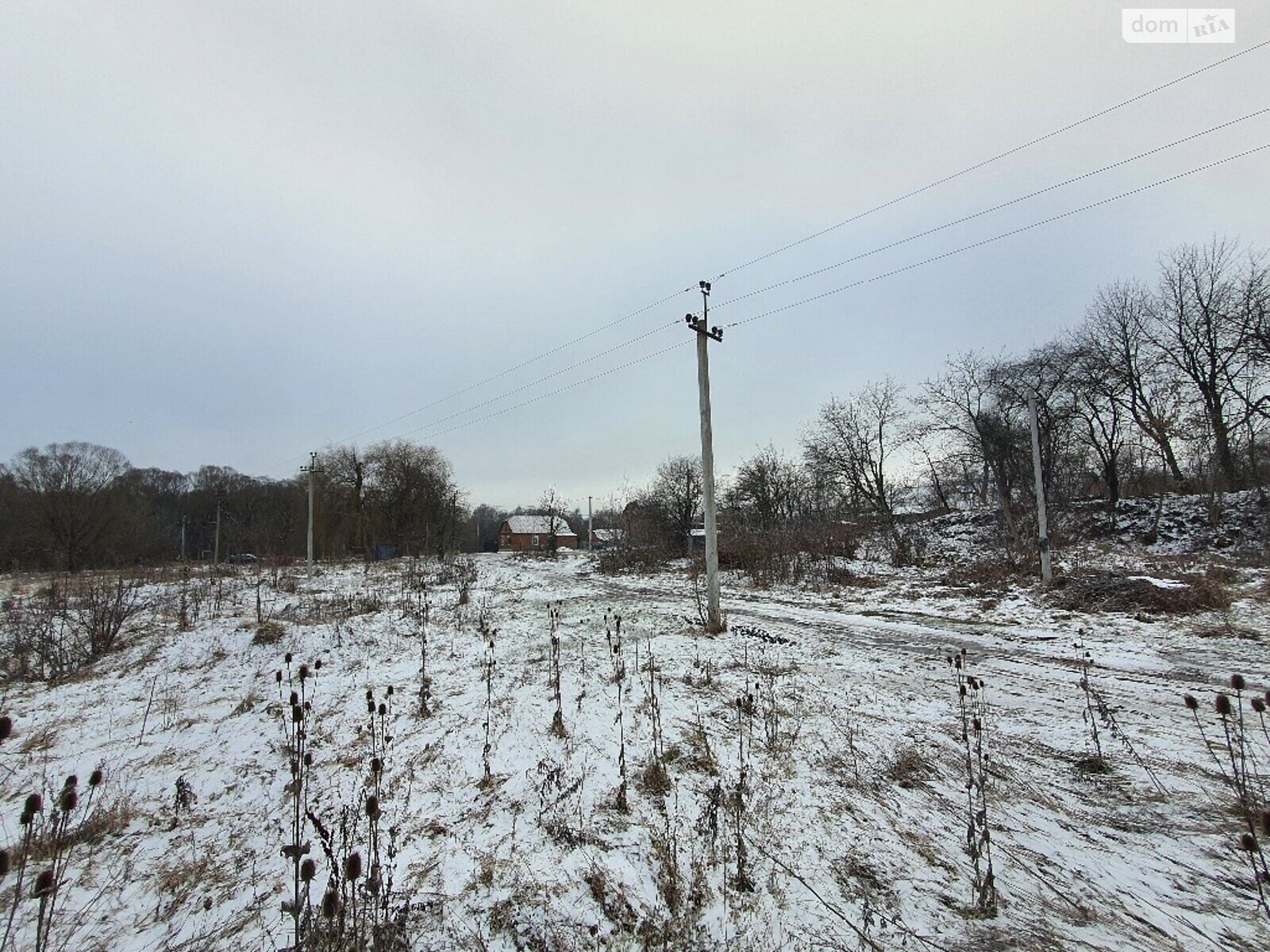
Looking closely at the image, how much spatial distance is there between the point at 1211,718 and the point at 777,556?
1607 cm

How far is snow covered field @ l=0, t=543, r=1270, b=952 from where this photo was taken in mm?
2920

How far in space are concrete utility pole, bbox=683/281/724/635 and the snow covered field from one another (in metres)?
1.51

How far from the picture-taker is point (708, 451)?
10586 millimetres

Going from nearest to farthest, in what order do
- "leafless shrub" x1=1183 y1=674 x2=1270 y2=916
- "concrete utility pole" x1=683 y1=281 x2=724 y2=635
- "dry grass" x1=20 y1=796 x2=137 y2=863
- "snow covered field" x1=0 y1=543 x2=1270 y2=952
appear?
1. "leafless shrub" x1=1183 y1=674 x2=1270 y2=916
2. "snow covered field" x1=0 y1=543 x2=1270 y2=952
3. "dry grass" x1=20 y1=796 x2=137 y2=863
4. "concrete utility pole" x1=683 y1=281 x2=724 y2=635

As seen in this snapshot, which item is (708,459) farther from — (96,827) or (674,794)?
(96,827)

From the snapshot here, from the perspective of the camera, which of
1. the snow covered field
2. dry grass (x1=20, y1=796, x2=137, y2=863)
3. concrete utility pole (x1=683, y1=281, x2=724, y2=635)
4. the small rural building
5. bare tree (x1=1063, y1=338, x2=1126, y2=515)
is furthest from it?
the small rural building

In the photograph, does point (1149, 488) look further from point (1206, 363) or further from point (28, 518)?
point (28, 518)

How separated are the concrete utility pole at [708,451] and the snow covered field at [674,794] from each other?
59.6 inches

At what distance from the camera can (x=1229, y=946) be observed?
2.51 meters

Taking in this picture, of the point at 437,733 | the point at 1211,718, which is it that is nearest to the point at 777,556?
the point at 1211,718

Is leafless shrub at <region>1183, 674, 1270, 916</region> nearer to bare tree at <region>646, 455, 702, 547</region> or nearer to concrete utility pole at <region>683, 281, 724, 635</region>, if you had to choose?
concrete utility pole at <region>683, 281, 724, 635</region>

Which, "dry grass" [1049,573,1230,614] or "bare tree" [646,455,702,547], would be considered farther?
"bare tree" [646,455,702,547]

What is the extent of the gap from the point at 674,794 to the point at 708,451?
7.11 metres

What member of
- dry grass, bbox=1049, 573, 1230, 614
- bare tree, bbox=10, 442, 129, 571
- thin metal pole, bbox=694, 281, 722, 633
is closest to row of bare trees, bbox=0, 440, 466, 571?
bare tree, bbox=10, 442, 129, 571
